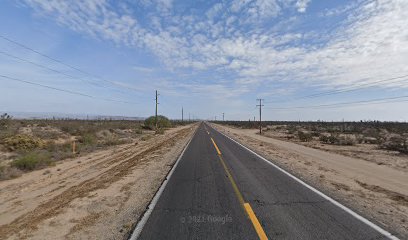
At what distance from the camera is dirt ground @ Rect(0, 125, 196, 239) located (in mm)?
6547

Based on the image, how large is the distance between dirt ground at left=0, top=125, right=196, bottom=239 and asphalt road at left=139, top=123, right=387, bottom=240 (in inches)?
31.3

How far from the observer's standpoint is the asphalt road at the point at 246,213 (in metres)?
5.96

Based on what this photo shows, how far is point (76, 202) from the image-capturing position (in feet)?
29.2

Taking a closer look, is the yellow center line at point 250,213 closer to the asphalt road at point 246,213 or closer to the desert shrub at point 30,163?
the asphalt road at point 246,213

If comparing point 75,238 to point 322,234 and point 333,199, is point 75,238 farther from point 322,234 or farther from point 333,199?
point 333,199

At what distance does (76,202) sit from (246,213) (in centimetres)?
495

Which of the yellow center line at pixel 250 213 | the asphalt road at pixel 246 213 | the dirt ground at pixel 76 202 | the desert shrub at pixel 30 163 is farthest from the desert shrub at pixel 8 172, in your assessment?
the yellow center line at pixel 250 213

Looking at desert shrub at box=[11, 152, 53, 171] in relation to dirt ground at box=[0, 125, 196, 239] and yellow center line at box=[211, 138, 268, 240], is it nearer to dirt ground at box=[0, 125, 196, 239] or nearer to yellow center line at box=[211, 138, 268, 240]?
dirt ground at box=[0, 125, 196, 239]

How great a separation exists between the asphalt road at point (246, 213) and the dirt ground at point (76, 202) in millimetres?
795

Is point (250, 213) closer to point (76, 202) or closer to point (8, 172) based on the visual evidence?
point (76, 202)

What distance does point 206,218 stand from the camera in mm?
6922

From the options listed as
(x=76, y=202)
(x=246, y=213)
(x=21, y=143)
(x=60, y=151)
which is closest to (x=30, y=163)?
(x=60, y=151)

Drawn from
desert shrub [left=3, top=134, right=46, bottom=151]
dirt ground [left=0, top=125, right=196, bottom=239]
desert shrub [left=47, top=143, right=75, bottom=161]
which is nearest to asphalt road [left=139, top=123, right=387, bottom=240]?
dirt ground [left=0, top=125, right=196, bottom=239]

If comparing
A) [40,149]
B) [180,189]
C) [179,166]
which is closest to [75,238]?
[180,189]
